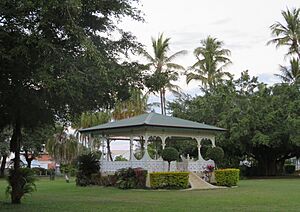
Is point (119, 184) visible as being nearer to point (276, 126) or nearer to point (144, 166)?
point (144, 166)

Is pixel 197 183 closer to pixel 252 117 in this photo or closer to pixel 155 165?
pixel 155 165

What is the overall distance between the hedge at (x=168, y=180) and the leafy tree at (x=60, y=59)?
11.3m

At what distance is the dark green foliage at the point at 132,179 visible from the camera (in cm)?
2628

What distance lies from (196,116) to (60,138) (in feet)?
56.4

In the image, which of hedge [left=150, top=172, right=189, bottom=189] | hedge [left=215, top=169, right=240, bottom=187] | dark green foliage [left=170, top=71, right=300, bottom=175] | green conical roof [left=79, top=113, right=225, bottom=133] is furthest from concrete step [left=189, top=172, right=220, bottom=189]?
dark green foliage [left=170, top=71, right=300, bottom=175]

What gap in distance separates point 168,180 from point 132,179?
1931mm

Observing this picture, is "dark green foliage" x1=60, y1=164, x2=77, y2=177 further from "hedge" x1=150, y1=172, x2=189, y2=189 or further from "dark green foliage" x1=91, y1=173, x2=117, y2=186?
"hedge" x1=150, y1=172, x2=189, y2=189

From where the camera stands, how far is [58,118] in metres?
16.5

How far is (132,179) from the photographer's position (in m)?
26.4

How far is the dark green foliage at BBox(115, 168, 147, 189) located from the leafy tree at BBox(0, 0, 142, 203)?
37.2ft

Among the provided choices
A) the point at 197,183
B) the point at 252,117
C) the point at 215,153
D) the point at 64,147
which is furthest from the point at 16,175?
the point at 64,147

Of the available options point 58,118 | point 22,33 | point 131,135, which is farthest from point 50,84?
point 131,135

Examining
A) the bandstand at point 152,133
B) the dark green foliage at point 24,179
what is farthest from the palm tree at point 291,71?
the dark green foliage at point 24,179

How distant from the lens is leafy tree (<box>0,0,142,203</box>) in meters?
10.6
